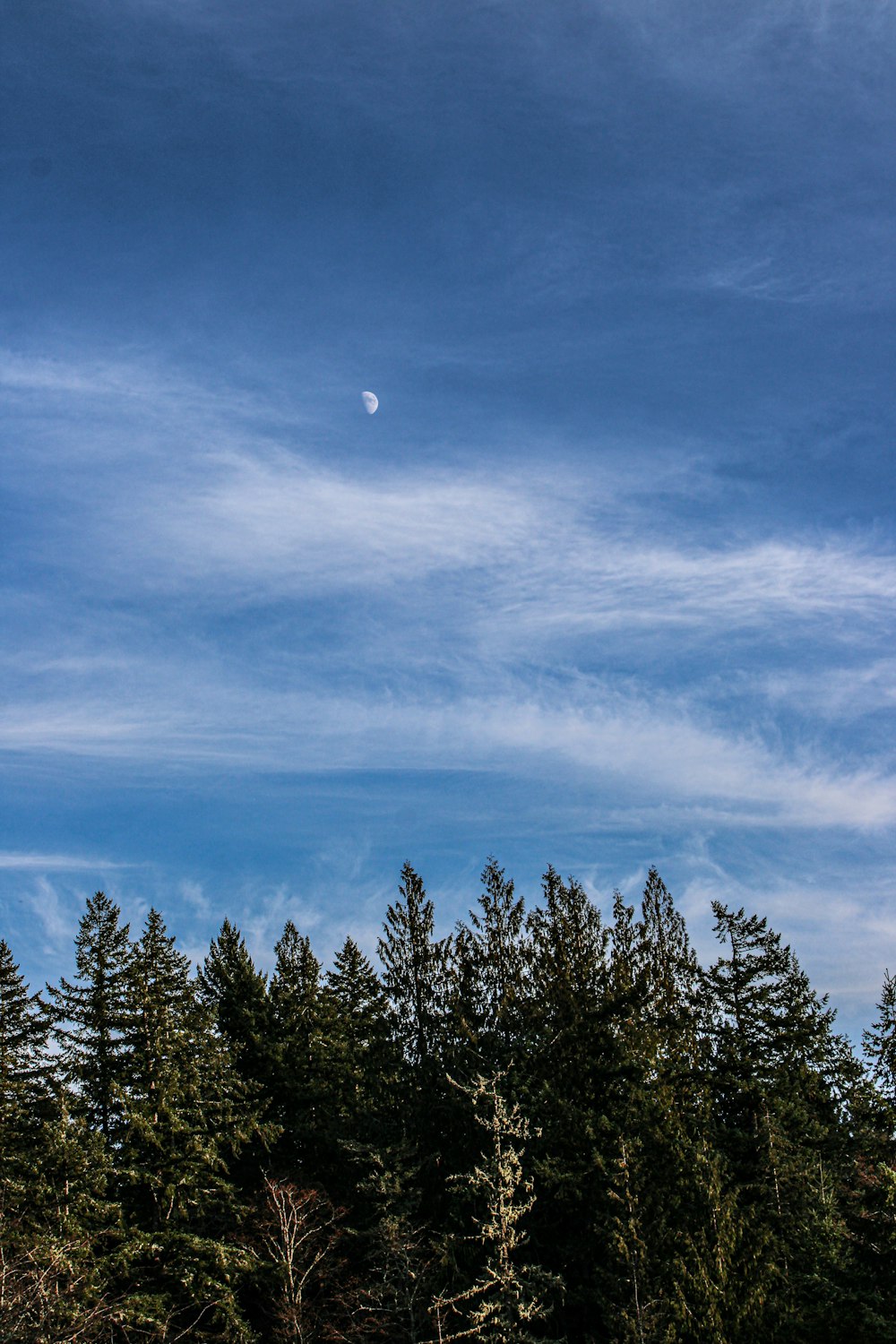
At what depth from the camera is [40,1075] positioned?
3997 centimetres

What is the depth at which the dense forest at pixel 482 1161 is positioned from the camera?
29531 millimetres

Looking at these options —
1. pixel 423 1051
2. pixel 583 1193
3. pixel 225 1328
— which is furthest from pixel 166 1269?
pixel 583 1193

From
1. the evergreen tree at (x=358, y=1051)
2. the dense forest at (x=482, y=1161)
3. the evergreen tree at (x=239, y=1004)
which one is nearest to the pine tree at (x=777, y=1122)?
the dense forest at (x=482, y=1161)

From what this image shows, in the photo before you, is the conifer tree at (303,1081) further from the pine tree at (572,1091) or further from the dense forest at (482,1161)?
the pine tree at (572,1091)

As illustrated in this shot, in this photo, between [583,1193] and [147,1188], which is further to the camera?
[147,1188]

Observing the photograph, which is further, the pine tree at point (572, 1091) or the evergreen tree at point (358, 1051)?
the evergreen tree at point (358, 1051)

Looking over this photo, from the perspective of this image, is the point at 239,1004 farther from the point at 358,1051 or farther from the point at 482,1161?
the point at 482,1161

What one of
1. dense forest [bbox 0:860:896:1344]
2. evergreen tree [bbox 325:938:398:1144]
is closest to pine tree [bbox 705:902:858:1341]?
dense forest [bbox 0:860:896:1344]

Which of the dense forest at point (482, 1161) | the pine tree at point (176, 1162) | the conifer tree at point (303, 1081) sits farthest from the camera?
the conifer tree at point (303, 1081)

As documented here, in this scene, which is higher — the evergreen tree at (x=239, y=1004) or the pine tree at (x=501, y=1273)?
the evergreen tree at (x=239, y=1004)

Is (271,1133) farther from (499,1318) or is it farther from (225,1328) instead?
(499,1318)

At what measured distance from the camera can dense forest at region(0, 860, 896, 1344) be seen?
2953 centimetres

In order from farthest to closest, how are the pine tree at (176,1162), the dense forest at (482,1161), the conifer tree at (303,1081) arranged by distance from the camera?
1. the conifer tree at (303,1081)
2. the pine tree at (176,1162)
3. the dense forest at (482,1161)

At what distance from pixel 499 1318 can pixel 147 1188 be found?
49.5ft
